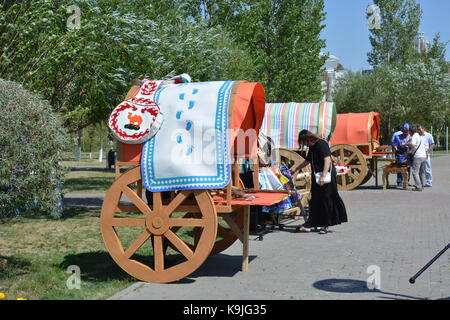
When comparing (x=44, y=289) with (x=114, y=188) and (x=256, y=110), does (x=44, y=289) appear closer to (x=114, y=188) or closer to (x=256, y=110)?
(x=114, y=188)

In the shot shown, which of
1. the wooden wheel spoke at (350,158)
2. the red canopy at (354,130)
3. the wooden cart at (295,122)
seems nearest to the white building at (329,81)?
the red canopy at (354,130)

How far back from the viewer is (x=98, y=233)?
11.1 m

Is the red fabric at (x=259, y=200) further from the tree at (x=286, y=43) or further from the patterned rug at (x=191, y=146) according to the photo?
the tree at (x=286, y=43)

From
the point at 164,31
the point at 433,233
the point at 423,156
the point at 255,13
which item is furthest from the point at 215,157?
the point at 255,13

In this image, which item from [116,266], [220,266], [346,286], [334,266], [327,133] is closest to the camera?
[346,286]

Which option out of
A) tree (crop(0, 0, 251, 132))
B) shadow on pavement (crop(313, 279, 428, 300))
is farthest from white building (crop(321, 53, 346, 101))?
shadow on pavement (crop(313, 279, 428, 300))

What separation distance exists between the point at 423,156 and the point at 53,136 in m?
13.8

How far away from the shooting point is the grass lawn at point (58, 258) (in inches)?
Answer: 276

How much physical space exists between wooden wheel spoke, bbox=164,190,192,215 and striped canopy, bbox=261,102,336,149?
803 centimetres

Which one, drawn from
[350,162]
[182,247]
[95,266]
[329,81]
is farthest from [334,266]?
[329,81]

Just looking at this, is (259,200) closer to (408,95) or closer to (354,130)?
(354,130)

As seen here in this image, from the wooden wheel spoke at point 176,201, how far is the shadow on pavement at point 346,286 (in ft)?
5.50

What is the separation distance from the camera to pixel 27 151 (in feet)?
22.8

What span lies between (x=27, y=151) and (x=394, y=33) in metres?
52.3
